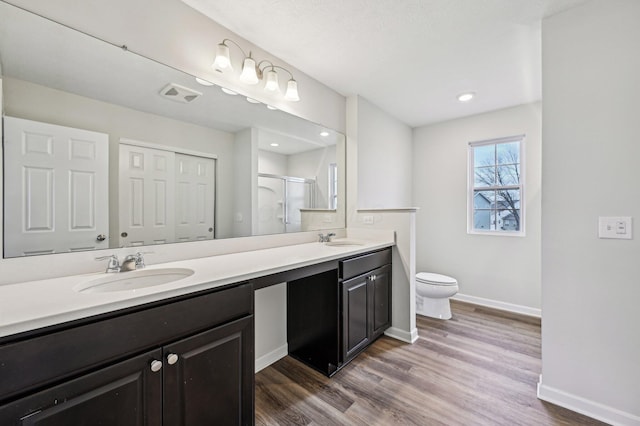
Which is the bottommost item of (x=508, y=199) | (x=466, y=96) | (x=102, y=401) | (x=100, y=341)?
(x=102, y=401)

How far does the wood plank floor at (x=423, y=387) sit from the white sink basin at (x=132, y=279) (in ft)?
3.15

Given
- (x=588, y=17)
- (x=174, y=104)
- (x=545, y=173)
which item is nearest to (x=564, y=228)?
(x=545, y=173)

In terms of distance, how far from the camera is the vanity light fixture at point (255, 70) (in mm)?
1617

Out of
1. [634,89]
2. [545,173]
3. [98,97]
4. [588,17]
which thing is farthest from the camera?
[545,173]

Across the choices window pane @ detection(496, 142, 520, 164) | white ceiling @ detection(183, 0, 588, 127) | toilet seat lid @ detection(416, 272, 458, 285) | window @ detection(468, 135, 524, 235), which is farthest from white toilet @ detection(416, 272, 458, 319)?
white ceiling @ detection(183, 0, 588, 127)

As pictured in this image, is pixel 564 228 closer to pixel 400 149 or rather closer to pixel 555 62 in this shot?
pixel 555 62

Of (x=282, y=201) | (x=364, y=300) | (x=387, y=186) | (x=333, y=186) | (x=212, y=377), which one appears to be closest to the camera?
(x=212, y=377)

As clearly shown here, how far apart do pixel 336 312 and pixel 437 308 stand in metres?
1.59

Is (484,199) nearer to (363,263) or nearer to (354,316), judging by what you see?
(363,263)

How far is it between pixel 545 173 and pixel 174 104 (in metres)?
2.31

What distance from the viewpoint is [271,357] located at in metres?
2.03

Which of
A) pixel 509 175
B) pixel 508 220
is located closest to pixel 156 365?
pixel 508 220

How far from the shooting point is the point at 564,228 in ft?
5.15

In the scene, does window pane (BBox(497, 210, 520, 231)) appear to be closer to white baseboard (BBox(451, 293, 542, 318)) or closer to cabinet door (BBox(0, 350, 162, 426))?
white baseboard (BBox(451, 293, 542, 318))
